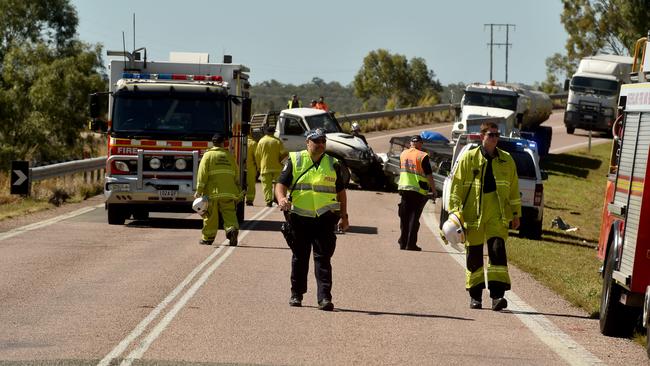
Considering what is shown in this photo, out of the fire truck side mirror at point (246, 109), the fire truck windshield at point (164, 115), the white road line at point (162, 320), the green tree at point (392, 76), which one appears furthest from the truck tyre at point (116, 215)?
the green tree at point (392, 76)

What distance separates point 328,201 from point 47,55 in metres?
52.2

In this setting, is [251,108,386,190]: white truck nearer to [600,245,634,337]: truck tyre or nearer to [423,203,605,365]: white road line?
[423,203,605,365]: white road line

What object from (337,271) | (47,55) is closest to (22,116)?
(47,55)

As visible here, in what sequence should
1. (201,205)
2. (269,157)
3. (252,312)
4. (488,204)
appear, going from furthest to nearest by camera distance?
(269,157) → (201,205) → (488,204) → (252,312)

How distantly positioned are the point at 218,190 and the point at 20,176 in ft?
28.2

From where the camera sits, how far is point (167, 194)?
22781 millimetres

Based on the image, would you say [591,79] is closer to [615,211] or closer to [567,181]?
[567,181]

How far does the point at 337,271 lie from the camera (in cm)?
1705

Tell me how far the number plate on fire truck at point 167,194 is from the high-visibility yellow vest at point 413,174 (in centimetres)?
413

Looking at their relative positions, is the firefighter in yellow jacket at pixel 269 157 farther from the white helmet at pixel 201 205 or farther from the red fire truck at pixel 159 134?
the white helmet at pixel 201 205

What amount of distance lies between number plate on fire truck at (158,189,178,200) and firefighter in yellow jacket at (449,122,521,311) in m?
9.83

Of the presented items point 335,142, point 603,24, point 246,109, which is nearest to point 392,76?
point 603,24

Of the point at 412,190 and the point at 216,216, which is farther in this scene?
the point at 412,190

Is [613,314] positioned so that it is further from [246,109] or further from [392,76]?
[392,76]
